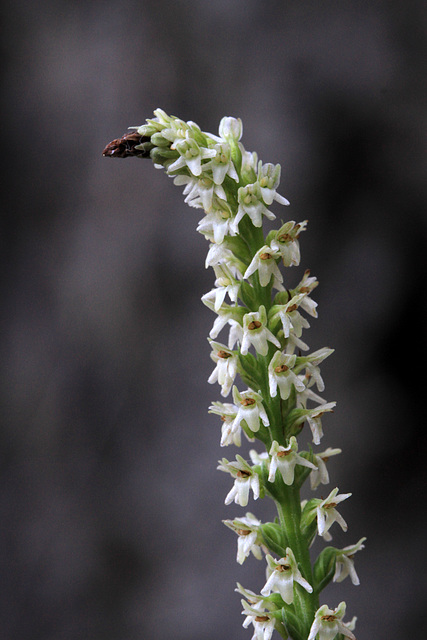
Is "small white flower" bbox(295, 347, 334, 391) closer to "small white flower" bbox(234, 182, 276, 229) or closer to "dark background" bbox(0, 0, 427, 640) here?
"small white flower" bbox(234, 182, 276, 229)

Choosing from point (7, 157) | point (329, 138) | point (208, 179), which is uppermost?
point (329, 138)

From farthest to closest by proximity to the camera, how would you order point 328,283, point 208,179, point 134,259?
point 134,259 → point 328,283 → point 208,179

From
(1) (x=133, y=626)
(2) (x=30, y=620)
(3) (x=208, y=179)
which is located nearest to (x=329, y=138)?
(3) (x=208, y=179)

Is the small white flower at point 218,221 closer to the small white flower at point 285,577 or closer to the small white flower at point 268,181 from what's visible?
the small white flower at point 268,181

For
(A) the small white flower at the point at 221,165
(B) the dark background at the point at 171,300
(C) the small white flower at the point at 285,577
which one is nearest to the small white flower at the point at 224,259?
(A) the small white flower at the point at 221,165

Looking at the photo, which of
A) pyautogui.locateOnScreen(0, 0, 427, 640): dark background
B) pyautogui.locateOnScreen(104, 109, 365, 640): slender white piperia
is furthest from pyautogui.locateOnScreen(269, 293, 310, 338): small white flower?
pyautogui.locateOnScreen(0, 0, 427, 640): dark background

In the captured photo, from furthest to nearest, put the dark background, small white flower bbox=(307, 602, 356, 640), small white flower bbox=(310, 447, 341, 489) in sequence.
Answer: the dark background, small white flower bbox=(310, 447, 341, 489), small white flower bbox=(307, 602, 356, 640)

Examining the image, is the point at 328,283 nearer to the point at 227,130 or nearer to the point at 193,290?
the point at 193,290
